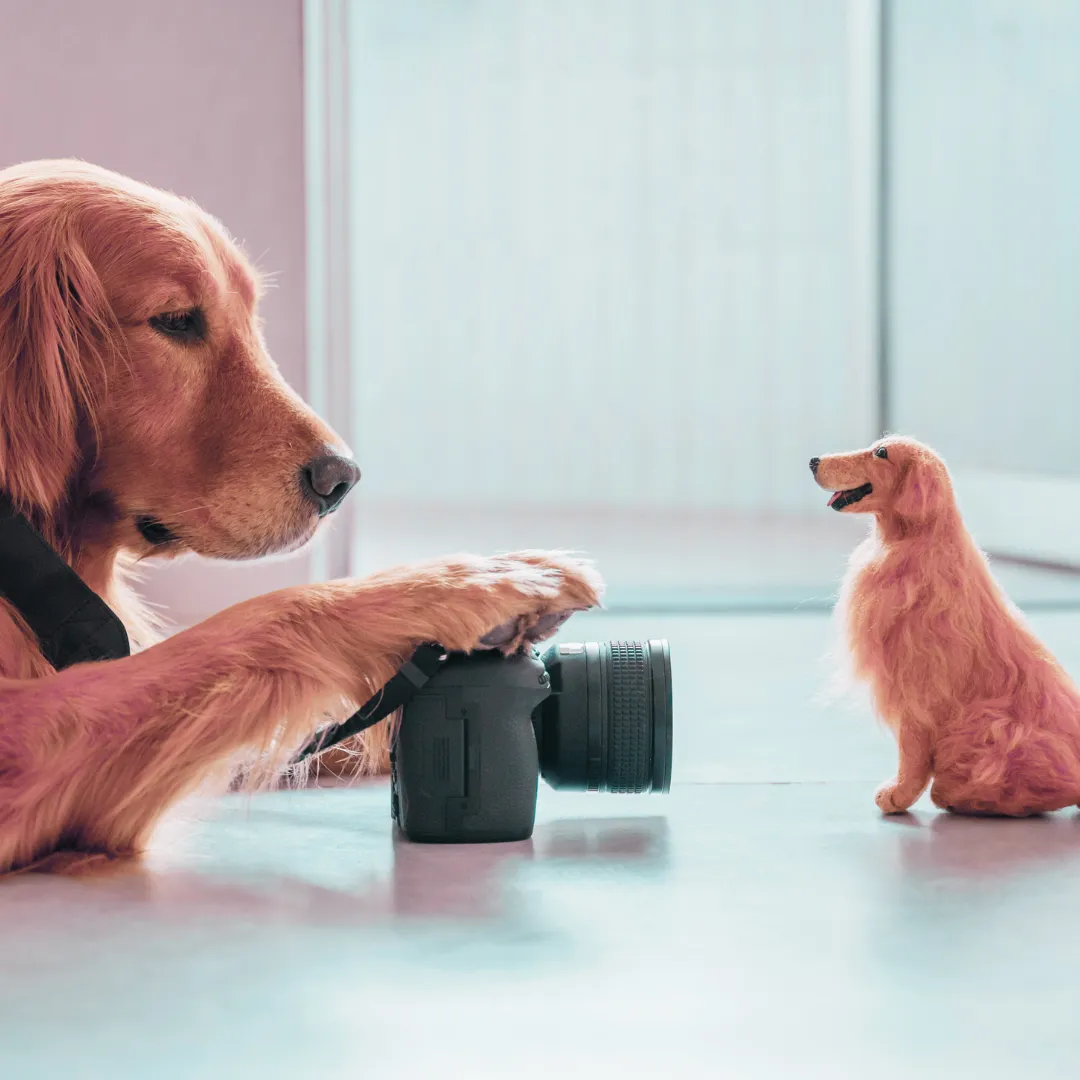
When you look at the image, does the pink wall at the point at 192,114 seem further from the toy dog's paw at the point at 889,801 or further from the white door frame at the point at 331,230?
the toy dog's paw at the point at 889,801

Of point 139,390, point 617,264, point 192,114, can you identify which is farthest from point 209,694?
point 617,264

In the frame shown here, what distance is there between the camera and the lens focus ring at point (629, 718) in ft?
3.14

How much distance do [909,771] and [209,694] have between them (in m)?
0.52

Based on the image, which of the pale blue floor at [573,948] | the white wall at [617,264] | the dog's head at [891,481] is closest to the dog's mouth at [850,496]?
the dog's head at [891,481]

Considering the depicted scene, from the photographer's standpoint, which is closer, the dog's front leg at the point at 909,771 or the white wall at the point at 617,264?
the dog's front leg at the point at 909,771

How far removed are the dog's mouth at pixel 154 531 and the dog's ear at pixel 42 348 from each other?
69 mm

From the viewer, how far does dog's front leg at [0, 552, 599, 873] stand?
0.85 meters

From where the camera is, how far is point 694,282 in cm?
344

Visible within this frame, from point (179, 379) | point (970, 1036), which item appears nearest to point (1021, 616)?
point (970, 1036)

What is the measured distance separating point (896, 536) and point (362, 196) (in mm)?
2509

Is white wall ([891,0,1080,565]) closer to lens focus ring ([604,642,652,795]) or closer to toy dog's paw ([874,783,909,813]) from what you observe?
toy dog's paw ([874,783,909,813])

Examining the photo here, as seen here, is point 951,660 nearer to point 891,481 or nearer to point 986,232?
point 891,481

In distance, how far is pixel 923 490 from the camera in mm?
957

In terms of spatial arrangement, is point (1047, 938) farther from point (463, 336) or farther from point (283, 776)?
point (463, 336)
